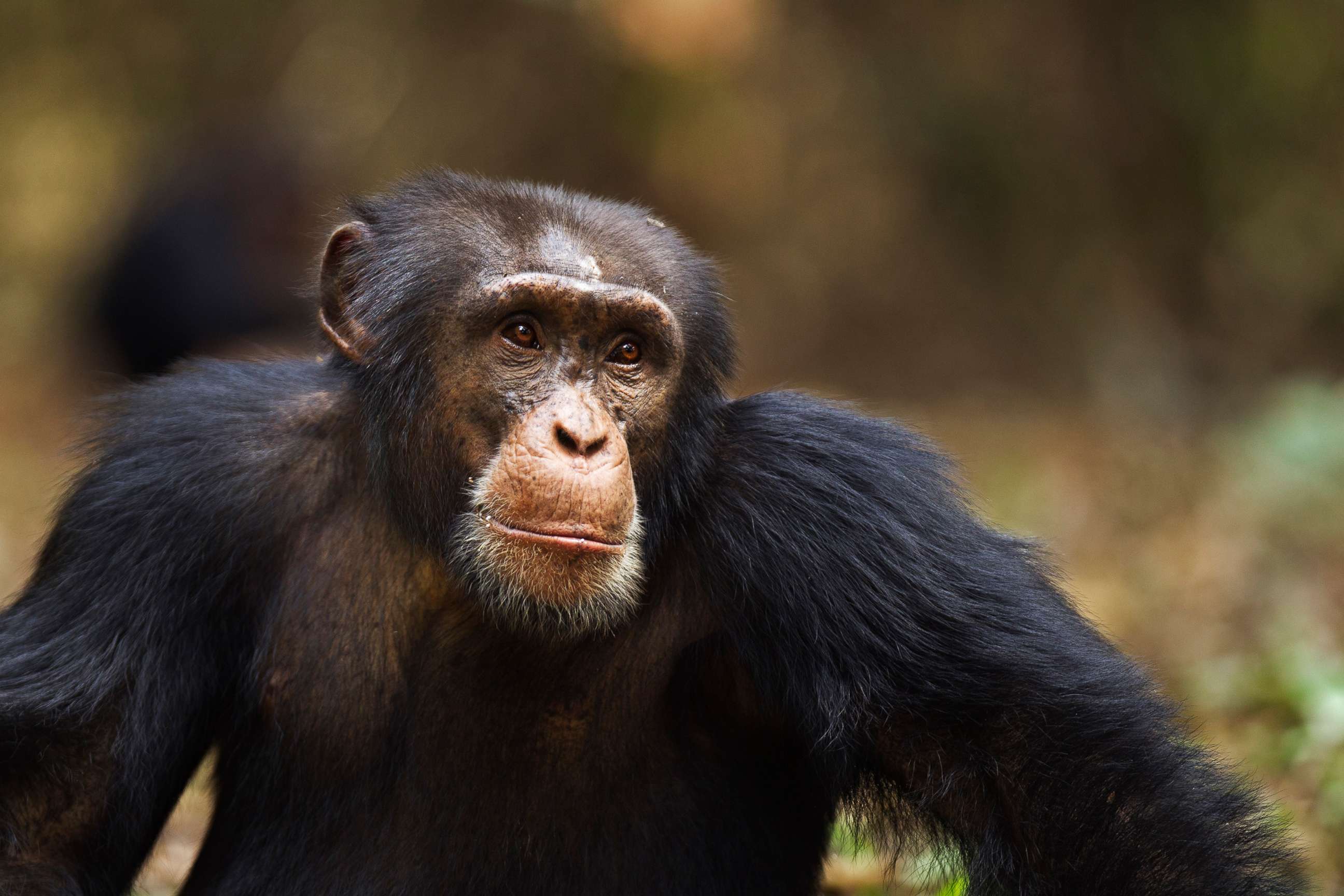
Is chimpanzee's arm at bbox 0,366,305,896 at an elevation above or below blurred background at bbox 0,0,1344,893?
below

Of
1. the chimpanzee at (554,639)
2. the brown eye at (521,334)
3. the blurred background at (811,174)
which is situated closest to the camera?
the chimpanzee at (554,639)

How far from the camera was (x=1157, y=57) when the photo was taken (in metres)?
12.1

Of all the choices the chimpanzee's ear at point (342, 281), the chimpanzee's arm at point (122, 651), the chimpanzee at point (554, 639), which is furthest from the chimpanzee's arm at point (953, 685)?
the chimpanzee's arm at point (122, 651)

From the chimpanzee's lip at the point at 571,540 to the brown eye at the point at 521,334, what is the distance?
515 mm

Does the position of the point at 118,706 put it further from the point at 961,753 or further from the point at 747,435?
the point at 961,753

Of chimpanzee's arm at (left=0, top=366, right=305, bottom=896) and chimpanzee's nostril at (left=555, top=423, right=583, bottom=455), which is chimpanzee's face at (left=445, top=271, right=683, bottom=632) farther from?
chimpanzee's arm at (left=0, top=366, right=305, bottom=896)

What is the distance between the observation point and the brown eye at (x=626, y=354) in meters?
4.04

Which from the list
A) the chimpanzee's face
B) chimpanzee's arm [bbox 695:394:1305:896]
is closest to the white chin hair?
the chimpanzee's face

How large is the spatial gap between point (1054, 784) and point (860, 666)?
0.56 meters

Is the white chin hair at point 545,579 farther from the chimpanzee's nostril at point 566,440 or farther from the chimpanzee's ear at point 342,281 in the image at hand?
the chimpanzee's ear at point 342,281

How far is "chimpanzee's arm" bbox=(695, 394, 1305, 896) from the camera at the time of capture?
378 centimetres

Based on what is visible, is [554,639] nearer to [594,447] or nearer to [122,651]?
[594,447]

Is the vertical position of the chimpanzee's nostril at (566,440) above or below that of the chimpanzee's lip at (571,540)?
above

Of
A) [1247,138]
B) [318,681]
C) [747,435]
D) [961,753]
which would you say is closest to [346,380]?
[318,681]
